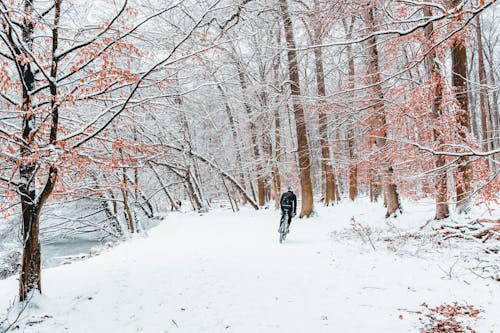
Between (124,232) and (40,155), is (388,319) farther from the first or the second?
(124,232)

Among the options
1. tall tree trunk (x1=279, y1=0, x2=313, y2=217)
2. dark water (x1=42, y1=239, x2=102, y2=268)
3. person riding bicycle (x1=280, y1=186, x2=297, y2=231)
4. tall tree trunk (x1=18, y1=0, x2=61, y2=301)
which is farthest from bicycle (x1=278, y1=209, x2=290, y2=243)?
dark water (x1=42, y1=239, x2=102, y2=268)

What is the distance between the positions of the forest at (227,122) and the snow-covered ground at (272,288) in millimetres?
131

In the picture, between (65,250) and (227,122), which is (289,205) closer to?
(65,250)

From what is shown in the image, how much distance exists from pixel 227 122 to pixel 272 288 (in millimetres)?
16099

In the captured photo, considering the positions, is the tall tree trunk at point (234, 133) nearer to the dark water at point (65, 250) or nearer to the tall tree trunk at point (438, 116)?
the dark water at point (65, 250)

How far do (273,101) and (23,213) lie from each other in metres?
11.8

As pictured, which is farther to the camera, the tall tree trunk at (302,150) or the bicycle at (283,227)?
the tall tree trunk at (302,150)

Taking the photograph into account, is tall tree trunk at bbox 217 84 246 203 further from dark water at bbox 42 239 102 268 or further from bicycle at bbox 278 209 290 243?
bicycle at bbox 278 209 290 243

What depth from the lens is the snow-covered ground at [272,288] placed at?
4.99 m

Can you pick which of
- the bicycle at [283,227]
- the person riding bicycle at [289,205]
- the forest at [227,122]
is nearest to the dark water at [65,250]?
the forest at [227,122]

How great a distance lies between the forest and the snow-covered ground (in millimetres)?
131

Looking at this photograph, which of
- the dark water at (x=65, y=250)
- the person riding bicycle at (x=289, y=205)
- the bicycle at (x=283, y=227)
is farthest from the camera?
the dark water at (x=65, y=250)

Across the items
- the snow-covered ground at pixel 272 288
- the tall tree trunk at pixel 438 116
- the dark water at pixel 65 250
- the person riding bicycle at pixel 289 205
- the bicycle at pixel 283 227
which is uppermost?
the tall tree trunk at pixel 438 116

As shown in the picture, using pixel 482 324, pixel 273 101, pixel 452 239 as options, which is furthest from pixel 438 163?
pixel 273 101
